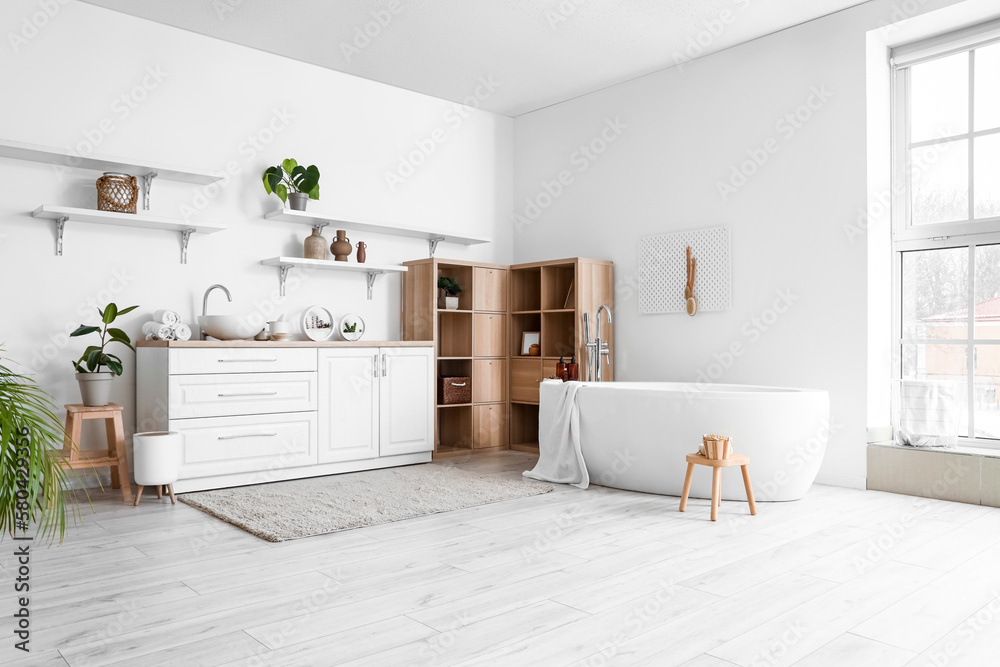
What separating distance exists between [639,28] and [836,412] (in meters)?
2.68

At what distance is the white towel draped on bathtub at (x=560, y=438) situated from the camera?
4.38m

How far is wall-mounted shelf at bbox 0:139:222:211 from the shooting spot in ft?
12.9

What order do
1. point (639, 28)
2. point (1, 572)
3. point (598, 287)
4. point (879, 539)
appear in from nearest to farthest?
point (1, 572)
point (879, 539)
point (639, 28)
point (598, 287)

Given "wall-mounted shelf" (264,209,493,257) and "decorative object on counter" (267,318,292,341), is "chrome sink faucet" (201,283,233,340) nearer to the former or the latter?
"decorative object on counter" (267,318,292,341)

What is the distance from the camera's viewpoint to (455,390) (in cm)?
566

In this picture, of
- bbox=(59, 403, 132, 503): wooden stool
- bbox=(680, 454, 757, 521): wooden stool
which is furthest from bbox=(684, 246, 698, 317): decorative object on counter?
bbox=(59, 403, 132, 503): wooden stool

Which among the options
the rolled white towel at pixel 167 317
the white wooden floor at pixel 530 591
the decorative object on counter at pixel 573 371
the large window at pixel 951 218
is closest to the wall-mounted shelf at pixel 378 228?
the rolled white towel at pixel 167 317

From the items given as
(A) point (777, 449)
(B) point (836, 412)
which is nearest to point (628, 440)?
(A) point (777, 449)

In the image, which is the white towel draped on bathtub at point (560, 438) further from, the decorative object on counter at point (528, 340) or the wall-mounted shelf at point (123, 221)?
the wall-mounted shelf at point (123, 221)

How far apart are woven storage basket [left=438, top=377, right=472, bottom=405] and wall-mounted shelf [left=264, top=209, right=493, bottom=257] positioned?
1061mm

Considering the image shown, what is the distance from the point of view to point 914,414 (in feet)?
13.7

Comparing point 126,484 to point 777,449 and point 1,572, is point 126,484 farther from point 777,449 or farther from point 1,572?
point 777,449

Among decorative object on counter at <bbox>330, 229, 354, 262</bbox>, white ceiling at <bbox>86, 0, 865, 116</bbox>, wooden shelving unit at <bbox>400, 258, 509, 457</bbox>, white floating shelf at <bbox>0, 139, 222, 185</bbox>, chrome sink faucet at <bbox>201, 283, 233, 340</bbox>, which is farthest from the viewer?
wooden shelving unit at <bbox>400, 258, 509, 457</bbox>

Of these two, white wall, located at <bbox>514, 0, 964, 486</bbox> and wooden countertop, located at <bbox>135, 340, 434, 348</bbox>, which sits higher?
white wall, located at <bbox>514, 0, 964, 486</bbox>
